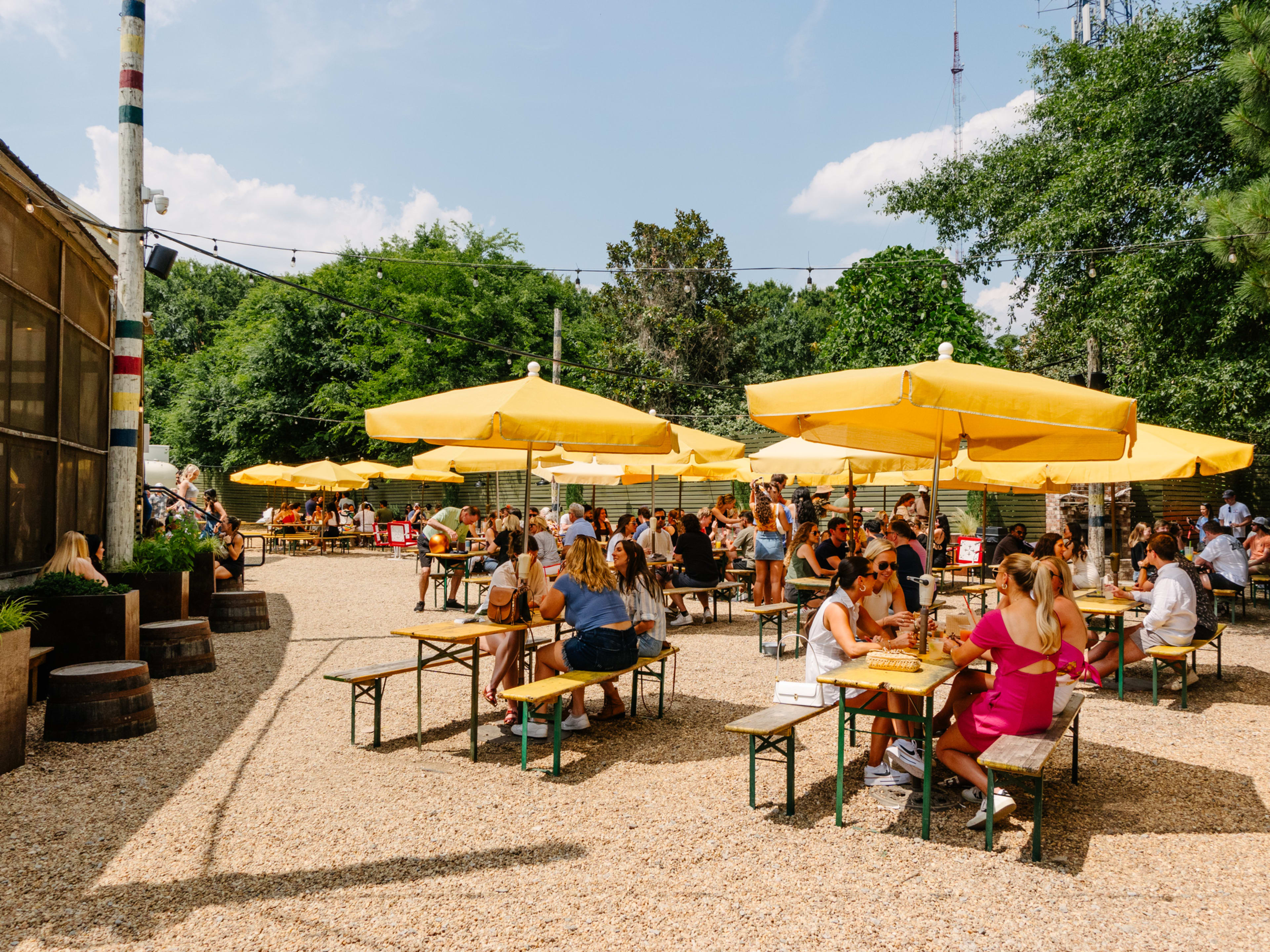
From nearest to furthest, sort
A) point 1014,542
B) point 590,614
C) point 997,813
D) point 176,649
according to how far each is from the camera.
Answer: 1. point 997,813
2. point 590,614
3. point 176,649
4. point 1014,542

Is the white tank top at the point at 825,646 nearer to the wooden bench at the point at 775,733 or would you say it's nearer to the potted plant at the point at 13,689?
the wooden bench at the point at 775,733

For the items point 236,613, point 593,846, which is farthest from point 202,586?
point 593,846

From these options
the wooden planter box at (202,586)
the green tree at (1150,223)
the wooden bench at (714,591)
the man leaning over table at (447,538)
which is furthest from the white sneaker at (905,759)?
the green tree at (1150,223)

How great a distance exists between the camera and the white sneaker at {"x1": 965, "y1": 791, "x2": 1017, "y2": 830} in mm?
4258

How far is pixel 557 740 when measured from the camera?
5.12 metres

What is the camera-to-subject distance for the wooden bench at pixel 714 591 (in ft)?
34.4

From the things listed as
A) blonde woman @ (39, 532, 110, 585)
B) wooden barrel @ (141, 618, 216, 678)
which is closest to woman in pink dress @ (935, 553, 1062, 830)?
wooden barrel @ (141, 618, 216, 678)

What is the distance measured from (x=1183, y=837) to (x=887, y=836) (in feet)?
4.72

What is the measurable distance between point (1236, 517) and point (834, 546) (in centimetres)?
1020

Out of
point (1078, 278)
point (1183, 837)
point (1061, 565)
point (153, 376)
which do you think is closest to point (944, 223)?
point (1078, 278)

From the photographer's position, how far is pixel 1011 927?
3.31m

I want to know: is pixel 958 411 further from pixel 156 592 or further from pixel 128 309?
pixel 128 309

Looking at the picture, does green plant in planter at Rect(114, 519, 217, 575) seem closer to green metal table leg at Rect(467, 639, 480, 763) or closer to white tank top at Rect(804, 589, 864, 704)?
green metal table leg at Rect(467, 639, 480, 763)

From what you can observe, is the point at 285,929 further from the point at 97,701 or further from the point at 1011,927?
the point at 97,701
